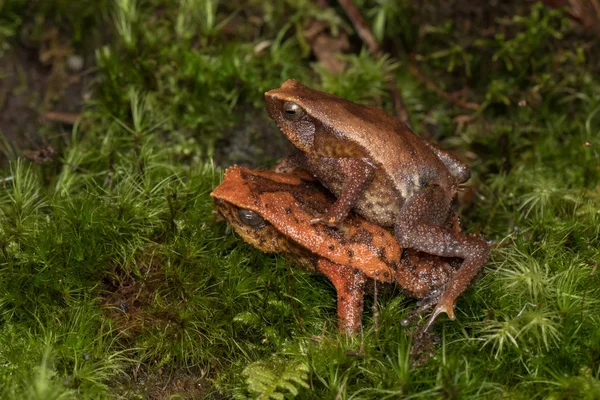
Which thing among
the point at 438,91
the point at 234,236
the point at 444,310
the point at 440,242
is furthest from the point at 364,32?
the point at 444,310

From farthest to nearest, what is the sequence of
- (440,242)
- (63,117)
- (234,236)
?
(63,117), (234,236), (440,242)

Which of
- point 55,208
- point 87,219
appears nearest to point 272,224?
point 87,219

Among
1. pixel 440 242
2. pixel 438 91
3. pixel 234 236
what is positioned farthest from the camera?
pixel 438 91

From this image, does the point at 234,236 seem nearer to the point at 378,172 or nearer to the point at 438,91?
the point at 378,172

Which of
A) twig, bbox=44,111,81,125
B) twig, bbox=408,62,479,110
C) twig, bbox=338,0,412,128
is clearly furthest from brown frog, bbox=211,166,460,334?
twig, bbox=408,62,479,110

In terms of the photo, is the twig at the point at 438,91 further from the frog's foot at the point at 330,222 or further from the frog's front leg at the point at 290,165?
the frog's foot at the point at 330,222

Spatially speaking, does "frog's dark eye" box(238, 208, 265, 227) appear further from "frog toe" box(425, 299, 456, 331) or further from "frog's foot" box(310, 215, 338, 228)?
"frog toe" box(425, 299, 456, 331)

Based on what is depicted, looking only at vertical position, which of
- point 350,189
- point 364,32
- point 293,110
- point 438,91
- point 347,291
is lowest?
point 347,291

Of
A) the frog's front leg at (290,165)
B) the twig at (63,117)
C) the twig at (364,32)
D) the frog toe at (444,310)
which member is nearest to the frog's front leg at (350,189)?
the frog's front leg at (290,165)
